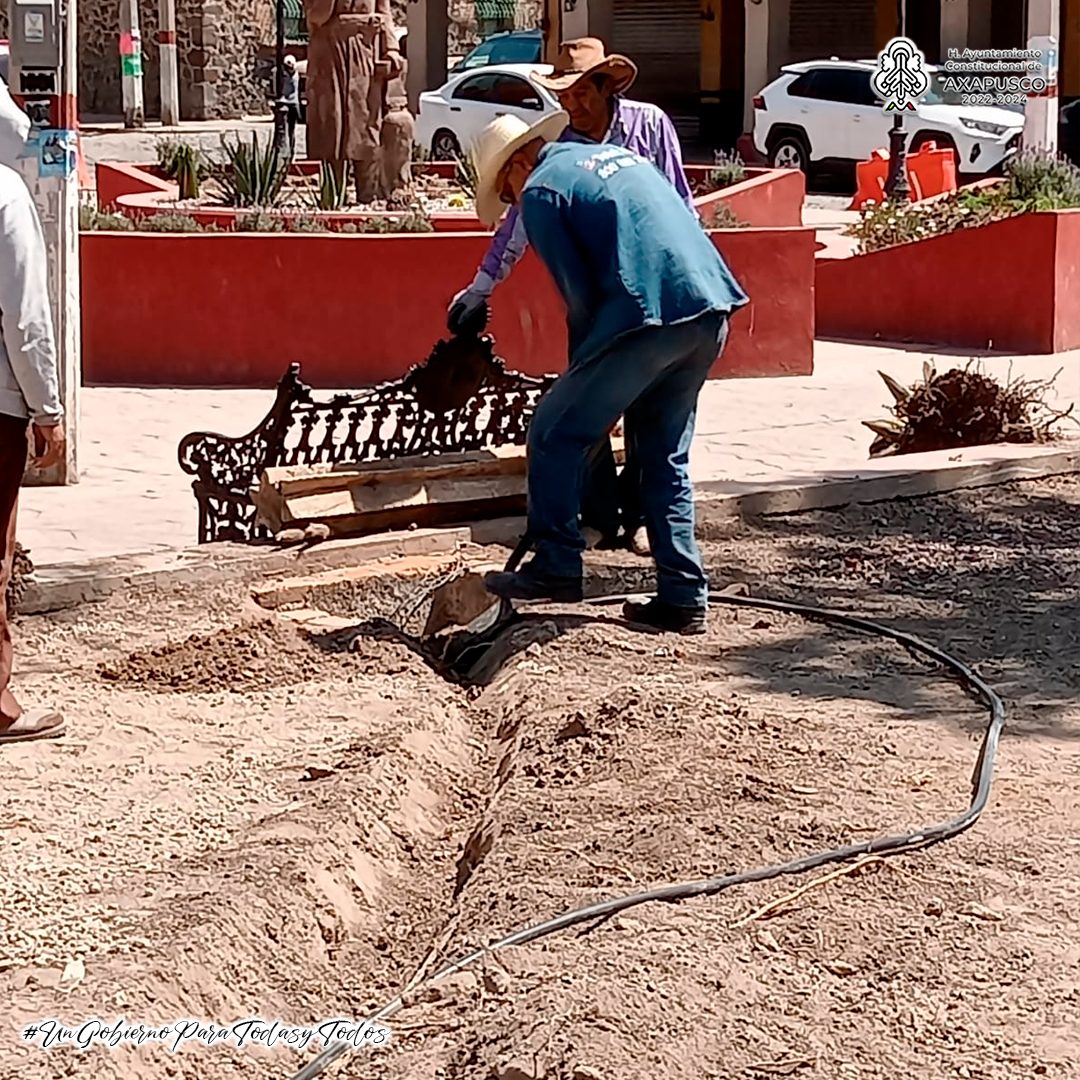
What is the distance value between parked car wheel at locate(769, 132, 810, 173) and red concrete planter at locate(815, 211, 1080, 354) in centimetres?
1244

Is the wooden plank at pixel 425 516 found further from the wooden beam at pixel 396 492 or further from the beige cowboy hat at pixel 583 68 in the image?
the beige cowboy hat at pixel 583 68

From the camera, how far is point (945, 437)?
9883 millimetres

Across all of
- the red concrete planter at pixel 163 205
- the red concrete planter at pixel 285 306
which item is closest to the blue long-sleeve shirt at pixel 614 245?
the red concrete planter at pixel 285 306

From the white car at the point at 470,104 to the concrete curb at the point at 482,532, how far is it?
57.9 feet

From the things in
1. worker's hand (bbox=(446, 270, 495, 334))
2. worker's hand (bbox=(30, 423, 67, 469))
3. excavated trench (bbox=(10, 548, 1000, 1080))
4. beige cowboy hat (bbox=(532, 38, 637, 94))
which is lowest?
excavated trench (bbox=(10, 548, 1000, 1080))

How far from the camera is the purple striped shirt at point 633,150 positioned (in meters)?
7.26

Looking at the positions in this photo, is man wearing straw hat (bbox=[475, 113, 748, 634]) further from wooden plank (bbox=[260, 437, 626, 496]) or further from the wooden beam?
wooden plank (bbox=[260, 437, 626, 496])

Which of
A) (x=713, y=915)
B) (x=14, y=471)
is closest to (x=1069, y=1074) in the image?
(x=713, y=915)

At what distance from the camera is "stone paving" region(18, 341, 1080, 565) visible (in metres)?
8.45

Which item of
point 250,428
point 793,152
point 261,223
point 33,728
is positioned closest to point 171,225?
point 261,223

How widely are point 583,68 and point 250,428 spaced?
14.4 ft

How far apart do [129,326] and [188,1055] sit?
909 centimetres
